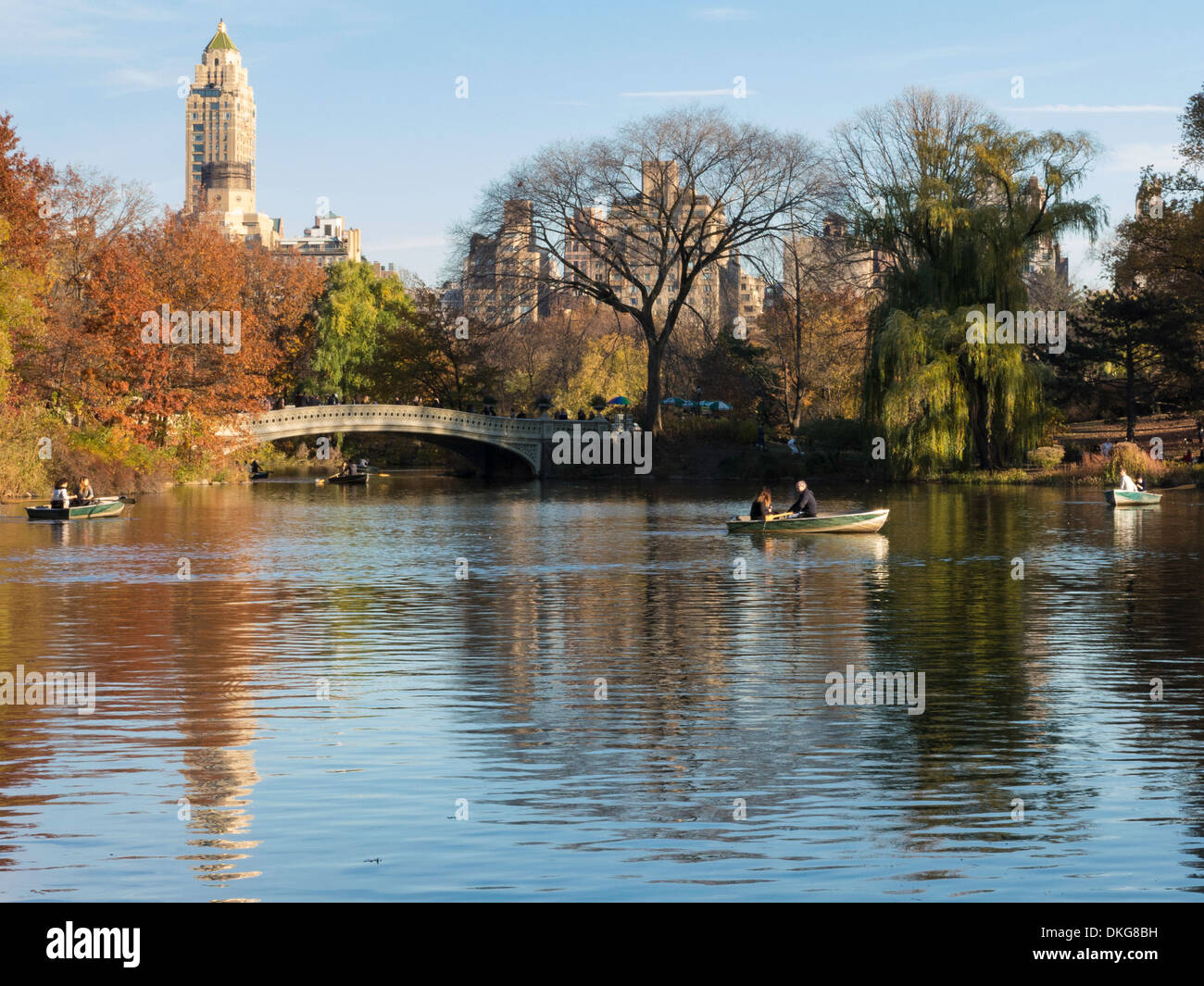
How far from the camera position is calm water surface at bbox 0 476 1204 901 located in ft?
30.8

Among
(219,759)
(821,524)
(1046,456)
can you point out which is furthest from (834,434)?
(219,759)

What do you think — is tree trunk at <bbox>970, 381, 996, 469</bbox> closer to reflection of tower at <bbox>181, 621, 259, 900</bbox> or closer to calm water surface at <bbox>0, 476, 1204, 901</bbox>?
calm water surface at <bbox>0, 476, 1204, 901</bbox>

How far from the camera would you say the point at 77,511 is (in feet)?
145

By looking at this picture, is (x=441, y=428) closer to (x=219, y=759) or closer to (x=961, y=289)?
(x=961, y=289)

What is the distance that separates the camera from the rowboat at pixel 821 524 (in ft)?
126

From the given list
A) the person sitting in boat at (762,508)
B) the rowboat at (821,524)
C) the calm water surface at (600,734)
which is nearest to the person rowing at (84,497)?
the calm water surface at (600,734)

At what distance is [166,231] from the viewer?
2948 inches

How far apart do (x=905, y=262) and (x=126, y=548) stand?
41457 millimetres

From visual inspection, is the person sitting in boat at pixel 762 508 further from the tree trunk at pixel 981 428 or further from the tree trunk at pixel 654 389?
the tree trunk at pixel 654 389

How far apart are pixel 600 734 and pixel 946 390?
51.1 m

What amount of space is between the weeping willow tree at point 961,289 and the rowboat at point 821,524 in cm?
2440
